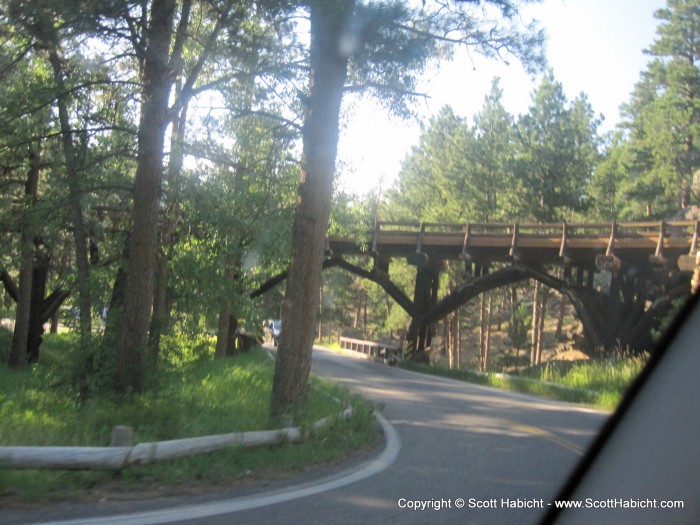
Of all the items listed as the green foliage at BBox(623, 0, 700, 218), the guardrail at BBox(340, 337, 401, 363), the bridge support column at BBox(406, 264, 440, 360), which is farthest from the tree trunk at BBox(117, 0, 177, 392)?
the green foliage at BBox(623, 0, 700, 218)

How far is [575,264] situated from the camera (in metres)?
27.9

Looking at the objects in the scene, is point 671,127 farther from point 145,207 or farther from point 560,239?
point 145,207

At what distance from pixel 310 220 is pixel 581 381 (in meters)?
11.0

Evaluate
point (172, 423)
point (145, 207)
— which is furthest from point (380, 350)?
point (172, 423)

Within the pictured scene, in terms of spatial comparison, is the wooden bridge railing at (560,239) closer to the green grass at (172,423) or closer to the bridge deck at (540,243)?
the bridge deck at (540,243)

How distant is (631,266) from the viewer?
26.4 m

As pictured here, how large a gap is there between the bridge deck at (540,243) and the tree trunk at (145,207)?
Answer: 1558 cm

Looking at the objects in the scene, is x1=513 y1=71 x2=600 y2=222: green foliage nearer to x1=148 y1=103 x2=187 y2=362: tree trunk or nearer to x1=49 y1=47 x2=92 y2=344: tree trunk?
x1=148 y1=103 x2=187 y2=362: tree trunk

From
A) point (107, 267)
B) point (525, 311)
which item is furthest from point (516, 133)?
point (107, 267)

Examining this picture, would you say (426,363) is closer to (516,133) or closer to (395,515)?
(516,133)

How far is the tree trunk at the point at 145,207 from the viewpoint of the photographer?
554 inches

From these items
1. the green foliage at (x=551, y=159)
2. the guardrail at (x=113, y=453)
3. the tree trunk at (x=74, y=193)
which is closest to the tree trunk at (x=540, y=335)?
the green foliage at (x=551, y=159)

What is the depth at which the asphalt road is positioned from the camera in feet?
21.7

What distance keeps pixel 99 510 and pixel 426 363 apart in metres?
→ 26.2
